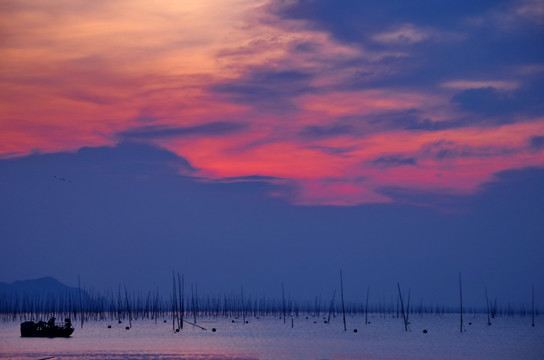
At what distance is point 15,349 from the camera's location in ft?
189

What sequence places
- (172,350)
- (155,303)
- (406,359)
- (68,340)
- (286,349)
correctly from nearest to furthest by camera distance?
(406,359), (172,350), (286,349), (68,340), (155,303)

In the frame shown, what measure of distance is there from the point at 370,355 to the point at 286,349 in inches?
308

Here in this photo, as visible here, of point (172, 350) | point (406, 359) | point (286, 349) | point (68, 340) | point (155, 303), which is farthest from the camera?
point (155, 303)

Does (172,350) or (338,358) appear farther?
(172,350)

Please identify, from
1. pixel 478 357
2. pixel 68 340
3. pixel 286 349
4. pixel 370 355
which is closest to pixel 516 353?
pixel 478 357

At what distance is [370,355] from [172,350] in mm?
14381

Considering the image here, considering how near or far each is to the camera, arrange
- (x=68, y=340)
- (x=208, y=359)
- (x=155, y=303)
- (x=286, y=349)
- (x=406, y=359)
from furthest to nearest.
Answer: (x=155, y=303) < (x=68, y=340) < (x=286, y=349) < (x=406, y=359) < (x=208, y=359)

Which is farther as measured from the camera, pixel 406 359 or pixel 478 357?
pixel 478 357

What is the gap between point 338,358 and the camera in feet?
170

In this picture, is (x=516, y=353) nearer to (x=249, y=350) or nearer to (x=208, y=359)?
(x=249, y=350)

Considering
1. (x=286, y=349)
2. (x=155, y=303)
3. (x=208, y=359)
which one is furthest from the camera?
(x=155, y=303)

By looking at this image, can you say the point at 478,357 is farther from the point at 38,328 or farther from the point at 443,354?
the point at 38,328

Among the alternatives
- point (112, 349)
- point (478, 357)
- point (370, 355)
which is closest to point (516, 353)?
point (478, 357)

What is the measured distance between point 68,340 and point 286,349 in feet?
65.4
